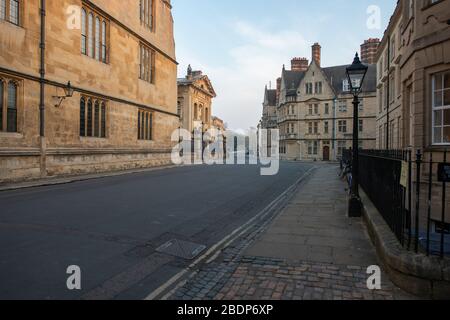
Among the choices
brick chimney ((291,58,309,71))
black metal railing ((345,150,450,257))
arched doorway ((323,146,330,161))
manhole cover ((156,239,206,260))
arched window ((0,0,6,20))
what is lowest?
manhole cover ((156,239,206,260))

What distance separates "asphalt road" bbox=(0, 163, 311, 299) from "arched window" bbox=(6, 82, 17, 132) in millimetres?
4803

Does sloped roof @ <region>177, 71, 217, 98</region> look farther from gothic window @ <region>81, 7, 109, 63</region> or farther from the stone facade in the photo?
the stone facade

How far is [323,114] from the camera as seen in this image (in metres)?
54.3

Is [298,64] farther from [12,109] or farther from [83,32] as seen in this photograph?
[12,109]

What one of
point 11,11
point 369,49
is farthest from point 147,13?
point 369,49

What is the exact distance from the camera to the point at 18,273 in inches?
176

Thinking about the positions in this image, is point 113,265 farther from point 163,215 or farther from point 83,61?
point 83,61

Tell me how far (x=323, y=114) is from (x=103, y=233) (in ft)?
171

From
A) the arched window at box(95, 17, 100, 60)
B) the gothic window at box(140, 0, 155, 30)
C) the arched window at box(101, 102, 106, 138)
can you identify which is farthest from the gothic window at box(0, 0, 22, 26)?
the gothic window at box(140, 0, 155, 30)

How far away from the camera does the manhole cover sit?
5.66m

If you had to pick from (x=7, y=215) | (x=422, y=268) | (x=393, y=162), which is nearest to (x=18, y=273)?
(x=7, y=215)

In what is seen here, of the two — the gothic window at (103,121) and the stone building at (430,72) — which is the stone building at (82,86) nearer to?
the gothic window at (103,121)

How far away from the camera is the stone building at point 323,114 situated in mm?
52000

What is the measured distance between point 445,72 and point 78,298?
31.1 feet
